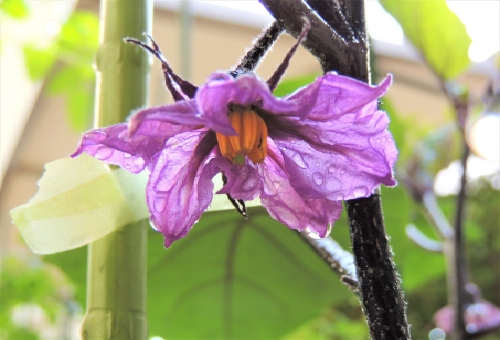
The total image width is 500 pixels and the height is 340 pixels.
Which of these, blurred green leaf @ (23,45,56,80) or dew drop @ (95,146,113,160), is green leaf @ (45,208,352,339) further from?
blurred green leaf @ (23,45,56,80)

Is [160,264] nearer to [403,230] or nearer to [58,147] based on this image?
[403,230]

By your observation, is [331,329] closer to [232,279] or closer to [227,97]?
[232,279]

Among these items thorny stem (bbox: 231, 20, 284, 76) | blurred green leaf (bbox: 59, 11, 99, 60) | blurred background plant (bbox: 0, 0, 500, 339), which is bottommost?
thorny stem (bbox: 231, 20, 284, 76)

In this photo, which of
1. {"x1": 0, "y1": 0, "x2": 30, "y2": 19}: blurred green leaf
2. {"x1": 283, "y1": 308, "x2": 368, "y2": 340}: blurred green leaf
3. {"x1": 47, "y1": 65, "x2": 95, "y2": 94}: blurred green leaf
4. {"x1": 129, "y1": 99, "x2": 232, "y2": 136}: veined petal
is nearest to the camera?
{"x1": 129, "y1": 99, "x2": 232, "y2": 136}: veined petal

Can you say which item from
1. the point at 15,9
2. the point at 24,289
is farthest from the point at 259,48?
the point at 24,289

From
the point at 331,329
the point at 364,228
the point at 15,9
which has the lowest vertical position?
the point at 364,228

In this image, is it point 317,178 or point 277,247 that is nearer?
point 317,178

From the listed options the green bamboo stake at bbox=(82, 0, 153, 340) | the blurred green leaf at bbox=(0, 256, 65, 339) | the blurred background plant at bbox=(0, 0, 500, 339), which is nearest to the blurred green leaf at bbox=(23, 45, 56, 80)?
the blurred background plant at bbox=(0, 0, 500, 339)

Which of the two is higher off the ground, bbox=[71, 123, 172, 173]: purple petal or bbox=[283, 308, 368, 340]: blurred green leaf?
bbox=[283, 308, 368, 340]: blurred green leaf
